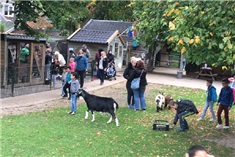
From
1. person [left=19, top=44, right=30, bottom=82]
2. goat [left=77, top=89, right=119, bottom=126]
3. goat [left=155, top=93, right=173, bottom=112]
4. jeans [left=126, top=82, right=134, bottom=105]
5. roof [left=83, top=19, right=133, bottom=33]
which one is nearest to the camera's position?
goat [left=77, top=89, right=119, bottom=126]

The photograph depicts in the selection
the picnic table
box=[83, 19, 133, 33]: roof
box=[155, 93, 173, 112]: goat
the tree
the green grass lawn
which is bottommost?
the green grass lawn

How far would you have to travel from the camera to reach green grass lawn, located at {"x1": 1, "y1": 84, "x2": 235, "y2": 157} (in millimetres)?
7137

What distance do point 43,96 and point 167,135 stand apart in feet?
20.6

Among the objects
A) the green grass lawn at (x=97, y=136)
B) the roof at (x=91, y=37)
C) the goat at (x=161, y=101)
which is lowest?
the green grass lawn at (x=97, y=136)

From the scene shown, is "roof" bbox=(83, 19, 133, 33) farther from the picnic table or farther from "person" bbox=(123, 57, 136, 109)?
"person" bbox=(123, 57, 136, 109)

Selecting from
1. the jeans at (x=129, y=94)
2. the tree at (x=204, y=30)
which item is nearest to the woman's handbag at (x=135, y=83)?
the jeans at (x=129, y=94)

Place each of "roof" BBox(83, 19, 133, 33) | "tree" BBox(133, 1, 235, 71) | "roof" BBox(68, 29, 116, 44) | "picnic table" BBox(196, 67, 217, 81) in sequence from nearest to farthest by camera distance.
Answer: "tree" BBox(133, 1, 235, 71), "roof" BBox(68, 29, 116, 44), "picnic table" BBox(196, 67, 217, 81), "roof" BBox(83, 19, 133, 33)

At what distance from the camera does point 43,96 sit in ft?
44.0

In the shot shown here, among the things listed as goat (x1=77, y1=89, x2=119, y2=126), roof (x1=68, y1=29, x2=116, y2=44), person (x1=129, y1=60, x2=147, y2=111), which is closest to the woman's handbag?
person (x1=129, y1=60, x2=147, y2=111)

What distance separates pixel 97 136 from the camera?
26.9 feet

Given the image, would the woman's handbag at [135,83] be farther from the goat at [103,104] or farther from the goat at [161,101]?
the goat at [103,104]

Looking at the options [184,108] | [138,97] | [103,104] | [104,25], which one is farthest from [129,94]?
[104,25]

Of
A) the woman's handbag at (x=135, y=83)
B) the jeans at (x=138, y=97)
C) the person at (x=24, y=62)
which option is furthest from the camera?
the person at (x=24, y=62)

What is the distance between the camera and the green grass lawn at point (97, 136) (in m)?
7.14
